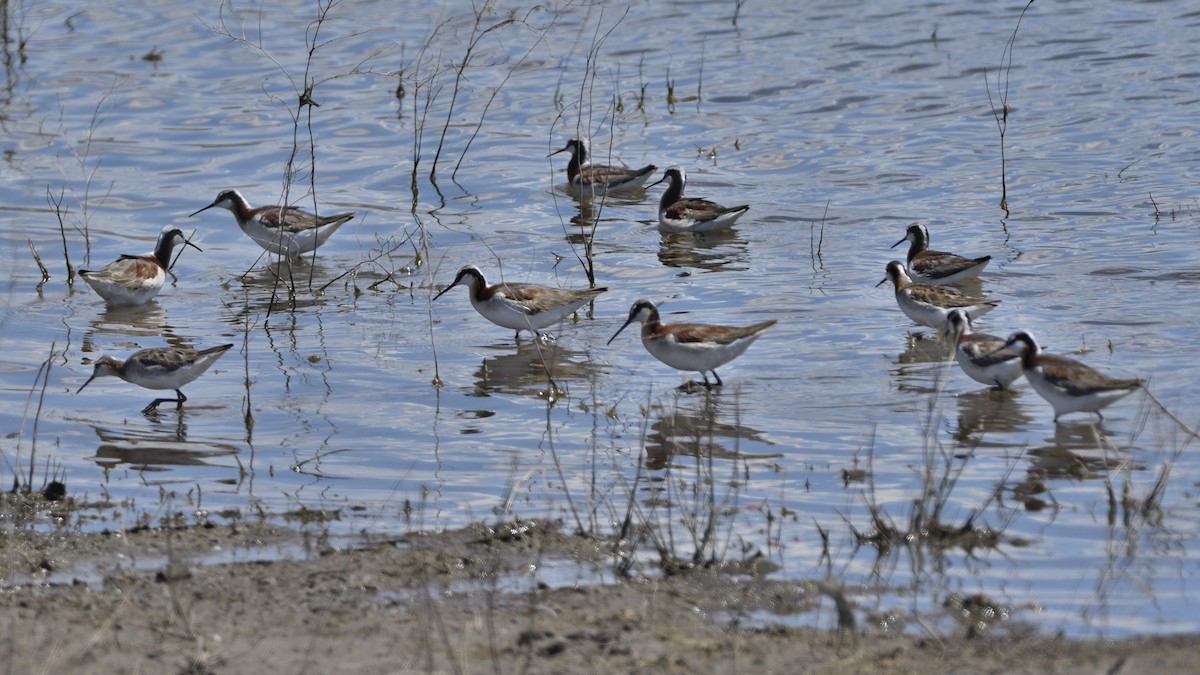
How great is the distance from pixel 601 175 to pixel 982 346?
927cm

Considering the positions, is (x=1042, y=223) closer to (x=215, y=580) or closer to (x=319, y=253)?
(x=319, y=253)

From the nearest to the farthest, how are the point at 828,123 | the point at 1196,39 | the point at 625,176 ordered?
the point at 625,176 < the point at 828,123 < the point at 1196,39

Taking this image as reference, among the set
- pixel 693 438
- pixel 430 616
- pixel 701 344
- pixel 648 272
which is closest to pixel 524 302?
pixel 701 344

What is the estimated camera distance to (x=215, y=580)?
7.95 m

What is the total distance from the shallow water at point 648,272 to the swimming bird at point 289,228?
0.36 meters

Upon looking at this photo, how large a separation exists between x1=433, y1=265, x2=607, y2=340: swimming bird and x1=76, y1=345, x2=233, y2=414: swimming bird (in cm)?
280

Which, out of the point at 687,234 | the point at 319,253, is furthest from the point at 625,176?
the point at 319,253

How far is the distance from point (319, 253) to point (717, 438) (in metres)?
8.54

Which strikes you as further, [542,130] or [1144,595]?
[542,130]

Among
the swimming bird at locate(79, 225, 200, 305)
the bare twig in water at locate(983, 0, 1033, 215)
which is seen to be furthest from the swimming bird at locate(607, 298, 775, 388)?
the swimming bird at locate(79, 225, 200, 305)

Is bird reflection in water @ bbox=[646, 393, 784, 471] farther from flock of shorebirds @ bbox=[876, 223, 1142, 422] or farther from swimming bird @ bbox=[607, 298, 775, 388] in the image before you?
flock of shorebirds @ bbox=[876, 223, 1142, 422]

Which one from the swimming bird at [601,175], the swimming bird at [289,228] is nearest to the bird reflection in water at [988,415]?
the swimming bird at [289,228]

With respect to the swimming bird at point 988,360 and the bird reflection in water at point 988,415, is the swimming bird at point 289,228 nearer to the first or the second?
the swimming bird at point 988,360

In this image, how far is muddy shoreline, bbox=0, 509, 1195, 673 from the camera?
22.5ft
